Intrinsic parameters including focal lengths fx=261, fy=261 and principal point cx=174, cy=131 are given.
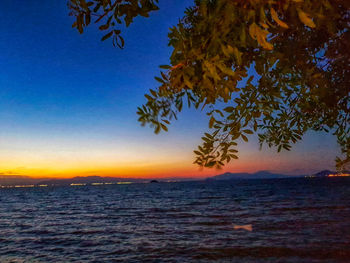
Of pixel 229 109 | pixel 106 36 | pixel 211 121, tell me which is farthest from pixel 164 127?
pixel 106 36

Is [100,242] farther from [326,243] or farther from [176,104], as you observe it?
[176,104]

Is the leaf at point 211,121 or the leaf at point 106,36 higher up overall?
the leaf at point 106,36

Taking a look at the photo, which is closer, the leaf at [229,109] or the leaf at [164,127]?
Answer: the leaf at [164,127]

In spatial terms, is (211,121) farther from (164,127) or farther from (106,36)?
(106,36)

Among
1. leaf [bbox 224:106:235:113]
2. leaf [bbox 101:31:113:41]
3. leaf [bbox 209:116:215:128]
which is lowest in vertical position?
leaf [bbox 209:116:215:128]

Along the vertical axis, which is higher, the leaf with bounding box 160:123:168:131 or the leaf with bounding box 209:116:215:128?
the leaf with bounding box 209:116:215:128

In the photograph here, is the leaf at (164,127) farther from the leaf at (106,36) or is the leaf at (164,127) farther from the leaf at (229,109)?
the leaf at (106,36)

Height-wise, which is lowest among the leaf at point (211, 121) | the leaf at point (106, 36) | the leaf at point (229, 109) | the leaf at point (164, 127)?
the leaf at point (164, 127)

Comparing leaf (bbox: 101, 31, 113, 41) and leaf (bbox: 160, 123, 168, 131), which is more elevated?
leaf (bbox: 101, 31, 113, 41)

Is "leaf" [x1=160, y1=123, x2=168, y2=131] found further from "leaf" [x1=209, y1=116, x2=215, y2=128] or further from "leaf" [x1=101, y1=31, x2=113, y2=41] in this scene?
"leaf" [x1=101, y1=31, x2=113, y2=41]

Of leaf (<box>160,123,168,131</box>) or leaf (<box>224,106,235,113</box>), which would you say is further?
leaf (<box>224,106,235,113</box>)

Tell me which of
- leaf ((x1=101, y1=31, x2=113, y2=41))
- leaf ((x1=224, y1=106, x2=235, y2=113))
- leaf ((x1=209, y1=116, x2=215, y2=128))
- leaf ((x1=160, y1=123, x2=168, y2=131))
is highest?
leaf ((x1=101, y1=31, x2=113, y2=41))

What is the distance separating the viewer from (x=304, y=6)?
1.70m

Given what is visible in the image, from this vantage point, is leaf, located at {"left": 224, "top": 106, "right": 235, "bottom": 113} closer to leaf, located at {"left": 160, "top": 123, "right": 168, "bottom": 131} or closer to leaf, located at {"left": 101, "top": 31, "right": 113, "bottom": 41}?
leaf, located at {"left": 160, "top": 123, "right": 168, "bottom": 131}
